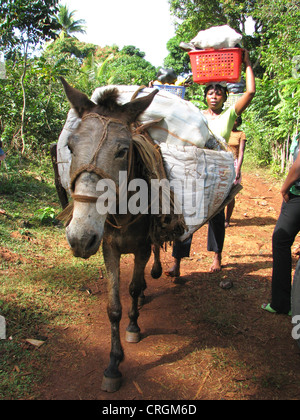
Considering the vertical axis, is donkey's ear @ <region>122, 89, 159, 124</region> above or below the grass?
above

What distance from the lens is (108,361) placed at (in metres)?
2.77

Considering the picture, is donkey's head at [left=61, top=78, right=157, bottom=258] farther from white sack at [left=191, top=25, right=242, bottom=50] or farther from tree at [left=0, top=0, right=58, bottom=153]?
tree at [left=0, top=0, right=58, bottom=153]

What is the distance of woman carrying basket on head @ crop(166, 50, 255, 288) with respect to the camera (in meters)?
3.56

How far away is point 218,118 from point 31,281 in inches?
117

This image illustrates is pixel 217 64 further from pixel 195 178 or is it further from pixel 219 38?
pixel 195 178

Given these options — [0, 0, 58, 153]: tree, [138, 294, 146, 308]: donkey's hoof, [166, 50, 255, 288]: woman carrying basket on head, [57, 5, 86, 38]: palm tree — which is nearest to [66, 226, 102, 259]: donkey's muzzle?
[166, 50, 255, 288]: woman carrying basket on head

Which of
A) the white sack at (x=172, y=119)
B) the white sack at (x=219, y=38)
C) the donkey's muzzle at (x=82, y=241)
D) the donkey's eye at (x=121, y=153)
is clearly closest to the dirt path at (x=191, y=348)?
the donkey's muzzle at (x=82, y=241)

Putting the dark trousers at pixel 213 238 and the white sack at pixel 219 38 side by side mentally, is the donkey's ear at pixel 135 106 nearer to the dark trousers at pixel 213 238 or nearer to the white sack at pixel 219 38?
the white sack at pixel 219 38

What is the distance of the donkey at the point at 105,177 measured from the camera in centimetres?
183

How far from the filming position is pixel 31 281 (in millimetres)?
3865

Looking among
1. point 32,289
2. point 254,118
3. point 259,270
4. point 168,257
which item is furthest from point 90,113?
point 254,118

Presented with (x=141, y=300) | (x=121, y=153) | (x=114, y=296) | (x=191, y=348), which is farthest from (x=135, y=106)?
(x=141, y=300)

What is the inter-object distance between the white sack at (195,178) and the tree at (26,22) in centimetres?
583

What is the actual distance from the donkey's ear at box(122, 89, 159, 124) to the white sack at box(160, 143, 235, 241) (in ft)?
1.74
